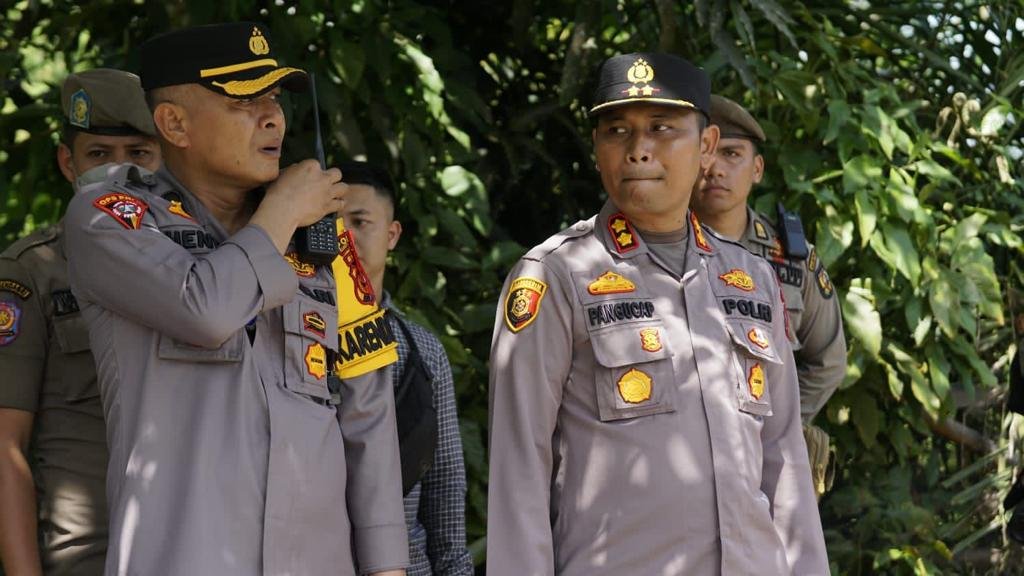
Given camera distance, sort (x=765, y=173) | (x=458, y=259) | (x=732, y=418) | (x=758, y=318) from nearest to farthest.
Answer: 1. (x=732, y=418)
2. (x=758, y=318)
3. (x=458, y=259)
4. (x=765, y=173)

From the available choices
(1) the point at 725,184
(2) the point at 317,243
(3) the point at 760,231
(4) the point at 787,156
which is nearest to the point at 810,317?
(3) the point at 760,231

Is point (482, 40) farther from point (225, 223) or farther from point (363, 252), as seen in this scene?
point (225, 223)

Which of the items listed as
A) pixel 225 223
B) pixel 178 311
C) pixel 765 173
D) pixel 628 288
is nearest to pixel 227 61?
pixel 225 223

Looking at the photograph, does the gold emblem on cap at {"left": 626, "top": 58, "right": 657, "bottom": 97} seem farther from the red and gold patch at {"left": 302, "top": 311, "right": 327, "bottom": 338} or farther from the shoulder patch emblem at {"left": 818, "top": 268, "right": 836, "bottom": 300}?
the shoulder patch emblem at {"left": 818, "top": 268, "right": 836, "bottom": 300}

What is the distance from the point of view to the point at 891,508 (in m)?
5.61

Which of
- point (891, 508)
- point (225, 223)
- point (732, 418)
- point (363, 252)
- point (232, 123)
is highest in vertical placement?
point (232, 123)

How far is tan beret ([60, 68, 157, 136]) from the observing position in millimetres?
3318

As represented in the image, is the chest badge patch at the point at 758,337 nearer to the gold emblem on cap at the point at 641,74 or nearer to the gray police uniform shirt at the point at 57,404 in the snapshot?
the gold emblem on cap at the point at 641,74

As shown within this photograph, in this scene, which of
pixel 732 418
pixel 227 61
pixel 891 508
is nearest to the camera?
pixel 227 61

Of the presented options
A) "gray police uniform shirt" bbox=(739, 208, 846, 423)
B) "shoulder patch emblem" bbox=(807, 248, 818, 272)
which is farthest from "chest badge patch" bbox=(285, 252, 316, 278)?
"shoulder patch emblem" bbox=(807, 248, 818, 272)

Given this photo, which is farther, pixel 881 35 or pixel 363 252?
pixel 881 35

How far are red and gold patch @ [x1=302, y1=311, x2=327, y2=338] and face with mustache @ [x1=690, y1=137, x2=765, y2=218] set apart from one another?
158 centimetres

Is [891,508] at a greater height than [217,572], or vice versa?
[217,572]

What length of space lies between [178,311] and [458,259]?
2379 millimetres
